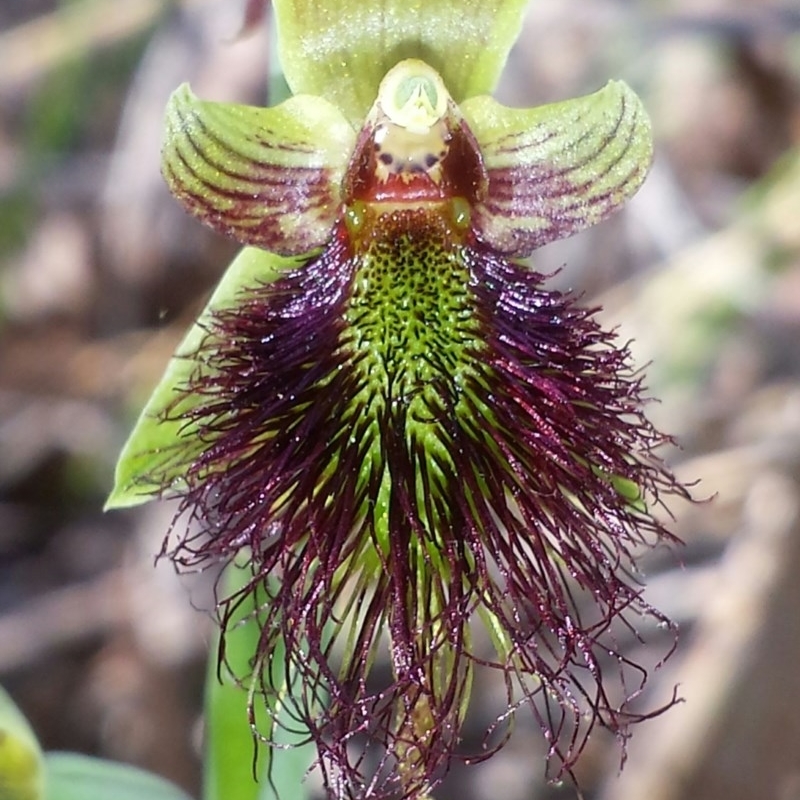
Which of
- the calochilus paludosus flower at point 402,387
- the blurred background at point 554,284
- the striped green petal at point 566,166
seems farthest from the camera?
the blurred background at point 554,284

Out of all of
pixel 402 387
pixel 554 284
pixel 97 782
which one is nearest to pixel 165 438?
pixel 402 387

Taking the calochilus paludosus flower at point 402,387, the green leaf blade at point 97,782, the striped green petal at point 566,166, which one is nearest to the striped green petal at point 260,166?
the calochilus paludosus flower at point 402,387

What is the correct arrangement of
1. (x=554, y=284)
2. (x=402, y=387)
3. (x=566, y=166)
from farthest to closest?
(x=554, y=284), (x=566, y=166), (x=402, y=387)

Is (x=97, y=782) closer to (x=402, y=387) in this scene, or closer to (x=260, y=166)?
(x=402, y=387)

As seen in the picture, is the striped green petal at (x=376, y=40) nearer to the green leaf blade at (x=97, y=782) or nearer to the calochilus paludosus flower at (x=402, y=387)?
the calochilus paludosus flower at (x=402, y=387)

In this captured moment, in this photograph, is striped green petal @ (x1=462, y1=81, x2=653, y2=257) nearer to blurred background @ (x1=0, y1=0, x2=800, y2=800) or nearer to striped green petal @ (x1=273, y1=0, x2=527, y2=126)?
striped green petal @ (x1=273, y1=0, x2=527, y2=126)

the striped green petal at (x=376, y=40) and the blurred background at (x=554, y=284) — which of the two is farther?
the blurred background at (x=554, y=284)
